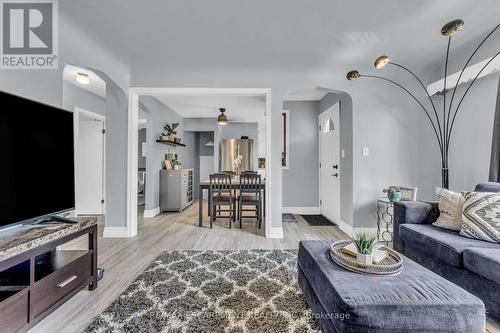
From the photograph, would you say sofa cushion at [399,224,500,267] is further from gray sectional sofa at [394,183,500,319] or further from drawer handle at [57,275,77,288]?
drawer handle at [57,275,77,288]

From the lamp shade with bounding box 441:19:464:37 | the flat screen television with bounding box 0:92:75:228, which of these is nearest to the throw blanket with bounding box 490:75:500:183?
the lamp shade with bounding box 441:19:464:37

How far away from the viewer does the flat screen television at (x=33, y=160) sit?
1.37m

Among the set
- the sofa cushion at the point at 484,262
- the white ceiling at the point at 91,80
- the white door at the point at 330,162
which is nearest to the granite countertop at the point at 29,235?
the white ceiling at the point at 91,80

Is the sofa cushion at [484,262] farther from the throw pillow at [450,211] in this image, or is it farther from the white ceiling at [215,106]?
the white ceiling at [215,106]

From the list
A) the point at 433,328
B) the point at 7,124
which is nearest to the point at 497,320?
the point at 433,328

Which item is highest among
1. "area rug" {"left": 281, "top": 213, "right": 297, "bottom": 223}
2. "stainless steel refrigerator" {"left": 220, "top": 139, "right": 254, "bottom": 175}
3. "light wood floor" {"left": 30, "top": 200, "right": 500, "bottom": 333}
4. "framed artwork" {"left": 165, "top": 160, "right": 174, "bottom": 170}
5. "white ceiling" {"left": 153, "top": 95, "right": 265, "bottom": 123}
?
"white ceiling" {"left": 153, "top": 95, "right": 265, "bottom": 123}

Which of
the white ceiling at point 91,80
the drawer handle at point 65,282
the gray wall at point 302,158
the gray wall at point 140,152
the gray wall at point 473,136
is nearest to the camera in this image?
the drawer handle at point 65,282

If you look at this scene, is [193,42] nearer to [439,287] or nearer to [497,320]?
[439,287]

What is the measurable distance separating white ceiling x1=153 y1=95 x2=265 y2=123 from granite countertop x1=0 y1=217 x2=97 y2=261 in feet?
10.0

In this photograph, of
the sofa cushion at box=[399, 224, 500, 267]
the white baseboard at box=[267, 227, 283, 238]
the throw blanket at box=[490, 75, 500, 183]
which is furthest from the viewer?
the white baseboard at box=[267, 227, 283, 238]

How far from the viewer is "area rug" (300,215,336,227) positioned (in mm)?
3938

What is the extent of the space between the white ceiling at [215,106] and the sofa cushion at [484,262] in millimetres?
3699

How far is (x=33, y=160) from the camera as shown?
154 centimetres

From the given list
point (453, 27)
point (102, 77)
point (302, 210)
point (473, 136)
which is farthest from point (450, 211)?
point (102, 77)
